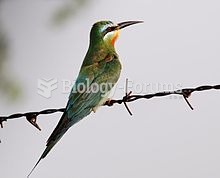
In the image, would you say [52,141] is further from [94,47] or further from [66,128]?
[94,47]

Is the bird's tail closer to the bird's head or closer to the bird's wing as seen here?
the bird's wing

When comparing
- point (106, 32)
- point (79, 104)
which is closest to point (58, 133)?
point (79, 104)

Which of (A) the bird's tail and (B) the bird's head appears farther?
(B) the bird's head

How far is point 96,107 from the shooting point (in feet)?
5.96

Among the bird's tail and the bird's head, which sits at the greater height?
the bird's head

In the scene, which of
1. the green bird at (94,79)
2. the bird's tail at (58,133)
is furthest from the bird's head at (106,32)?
the bird's tail at (58,133)

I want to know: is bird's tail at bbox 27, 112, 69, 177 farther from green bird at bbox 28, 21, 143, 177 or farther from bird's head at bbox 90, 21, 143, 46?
bird's head at bbox 90, 21, 143, 46

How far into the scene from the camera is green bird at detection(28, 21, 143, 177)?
1771mm

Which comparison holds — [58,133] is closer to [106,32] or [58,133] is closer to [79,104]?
[79,104]

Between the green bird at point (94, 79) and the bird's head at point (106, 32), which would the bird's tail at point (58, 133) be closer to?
the green bird at point (94, 79)

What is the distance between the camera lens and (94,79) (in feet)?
5.91

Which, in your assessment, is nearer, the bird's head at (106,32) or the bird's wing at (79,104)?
the bird's wing at (79,104)

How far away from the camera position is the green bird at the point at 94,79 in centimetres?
177

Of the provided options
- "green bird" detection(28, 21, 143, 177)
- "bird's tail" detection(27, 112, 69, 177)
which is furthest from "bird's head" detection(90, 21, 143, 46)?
"bird's tail" detection(27, 112, 69, 177)
